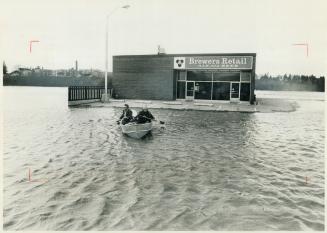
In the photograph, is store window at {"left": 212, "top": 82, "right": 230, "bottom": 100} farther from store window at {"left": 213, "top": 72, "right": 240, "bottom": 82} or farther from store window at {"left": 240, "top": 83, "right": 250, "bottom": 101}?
store window at {"left": 240, "top": 83, "right": 250, "bottom": 101}

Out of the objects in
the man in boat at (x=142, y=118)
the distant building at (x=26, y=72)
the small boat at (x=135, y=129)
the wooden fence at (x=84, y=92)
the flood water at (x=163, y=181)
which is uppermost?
the distant building at (x=26, y=72)

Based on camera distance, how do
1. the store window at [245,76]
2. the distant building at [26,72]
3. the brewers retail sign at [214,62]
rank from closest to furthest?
the brewers retail sign at [214,62], the store window at [245,76], the distant building at [26,72]

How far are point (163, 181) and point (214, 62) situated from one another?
995 inches

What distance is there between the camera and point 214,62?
106 ft

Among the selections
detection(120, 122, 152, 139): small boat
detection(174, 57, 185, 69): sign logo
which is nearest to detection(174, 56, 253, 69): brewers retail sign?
detection(174, 57, 185, 69): sign logo

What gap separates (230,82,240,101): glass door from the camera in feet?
106

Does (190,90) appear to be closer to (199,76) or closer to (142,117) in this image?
(199,76)

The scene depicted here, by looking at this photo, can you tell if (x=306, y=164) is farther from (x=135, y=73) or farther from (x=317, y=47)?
(x=135, y=73)

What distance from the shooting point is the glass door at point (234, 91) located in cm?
3238

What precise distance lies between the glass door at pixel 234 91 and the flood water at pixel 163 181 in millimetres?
17210

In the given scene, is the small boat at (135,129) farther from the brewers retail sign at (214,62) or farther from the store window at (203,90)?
the store window at (203,90)

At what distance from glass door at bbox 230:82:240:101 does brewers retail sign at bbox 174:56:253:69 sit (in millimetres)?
1698

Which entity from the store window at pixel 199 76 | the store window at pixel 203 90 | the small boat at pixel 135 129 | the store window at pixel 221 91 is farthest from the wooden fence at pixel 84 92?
the small boat at pixel 135 129

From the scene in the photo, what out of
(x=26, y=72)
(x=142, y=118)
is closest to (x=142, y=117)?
(x=142, y=118)
